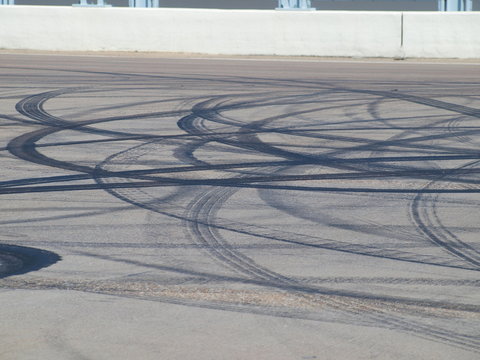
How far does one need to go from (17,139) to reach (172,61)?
12.1 meters

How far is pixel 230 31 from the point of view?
26.2 meters

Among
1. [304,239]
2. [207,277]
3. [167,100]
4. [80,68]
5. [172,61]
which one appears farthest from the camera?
[172,61]

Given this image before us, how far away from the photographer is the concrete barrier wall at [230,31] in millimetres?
25078

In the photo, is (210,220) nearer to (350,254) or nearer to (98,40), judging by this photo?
(350,254)

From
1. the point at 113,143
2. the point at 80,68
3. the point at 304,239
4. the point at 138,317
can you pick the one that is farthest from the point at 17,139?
the point at 80,68

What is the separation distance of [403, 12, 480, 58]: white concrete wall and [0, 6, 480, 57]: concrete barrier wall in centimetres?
3

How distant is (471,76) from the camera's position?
20703mm

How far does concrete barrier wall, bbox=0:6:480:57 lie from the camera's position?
25078mm

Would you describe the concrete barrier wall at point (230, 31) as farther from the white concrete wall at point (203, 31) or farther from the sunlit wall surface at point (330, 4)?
the sunlit wall surface at point (330, 4)

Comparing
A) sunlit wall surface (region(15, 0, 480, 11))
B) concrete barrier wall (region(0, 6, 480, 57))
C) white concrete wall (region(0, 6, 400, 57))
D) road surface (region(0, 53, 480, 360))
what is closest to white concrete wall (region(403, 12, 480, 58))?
concrete barrier wall (region(0, 6, 480, 57))

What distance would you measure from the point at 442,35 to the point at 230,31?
6230 mm

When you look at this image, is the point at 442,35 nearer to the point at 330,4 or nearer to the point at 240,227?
the point at 240,227

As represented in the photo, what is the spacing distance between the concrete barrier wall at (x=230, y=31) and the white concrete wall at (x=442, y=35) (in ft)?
0.09

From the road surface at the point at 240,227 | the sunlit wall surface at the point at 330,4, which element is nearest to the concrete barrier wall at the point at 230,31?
the road surface at the point at 240,227
